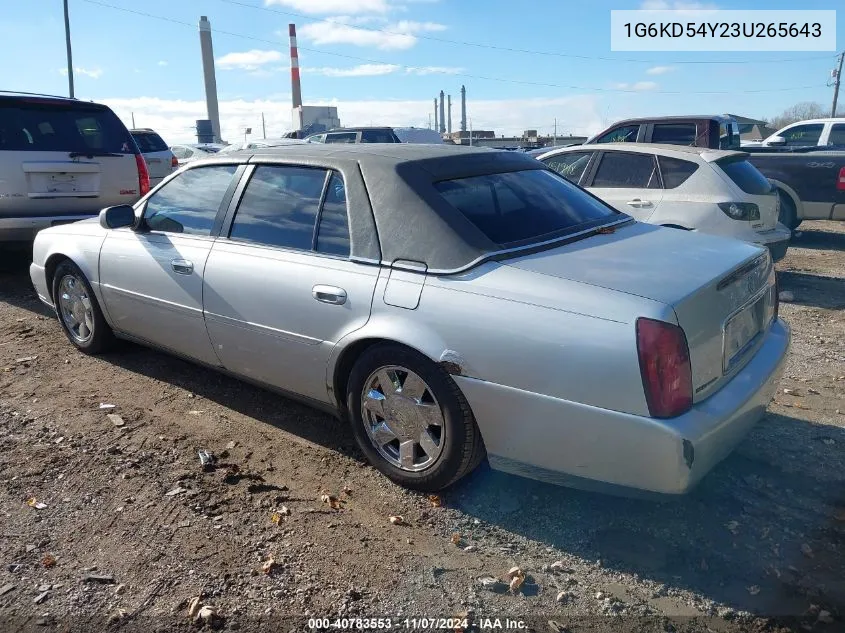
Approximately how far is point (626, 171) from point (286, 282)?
5.24 meters

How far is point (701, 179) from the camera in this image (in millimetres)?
7238

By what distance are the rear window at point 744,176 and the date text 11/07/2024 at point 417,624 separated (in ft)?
19.8

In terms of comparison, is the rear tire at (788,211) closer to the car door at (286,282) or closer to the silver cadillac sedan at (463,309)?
the silver cadillac sedan at (463,309)

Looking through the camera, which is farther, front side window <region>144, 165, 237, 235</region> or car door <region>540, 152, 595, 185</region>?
car door <region>540, 152, 595, 185</region>

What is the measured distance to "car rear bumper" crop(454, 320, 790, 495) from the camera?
8.59 feet

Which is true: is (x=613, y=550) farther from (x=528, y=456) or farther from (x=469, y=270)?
(x=469, y=270)

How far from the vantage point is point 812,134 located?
1502cm

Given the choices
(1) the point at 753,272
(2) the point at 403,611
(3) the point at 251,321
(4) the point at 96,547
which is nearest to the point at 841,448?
(1) the point at 753,272

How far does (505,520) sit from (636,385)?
0.97 metres

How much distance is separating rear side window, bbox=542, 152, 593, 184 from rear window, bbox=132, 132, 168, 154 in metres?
9.33

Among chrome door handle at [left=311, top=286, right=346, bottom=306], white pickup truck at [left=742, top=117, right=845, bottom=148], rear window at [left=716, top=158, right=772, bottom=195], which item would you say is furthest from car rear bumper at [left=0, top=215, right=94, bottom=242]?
white pickup truck at [left=742, top=117, right=845, bottom=148]

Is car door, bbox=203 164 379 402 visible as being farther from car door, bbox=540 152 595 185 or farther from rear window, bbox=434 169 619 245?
car door, bbox=540 152 595 185

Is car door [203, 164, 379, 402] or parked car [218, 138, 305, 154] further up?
parked car [218, 138, 305, 154]

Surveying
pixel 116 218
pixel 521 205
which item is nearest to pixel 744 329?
pixel 521 205
